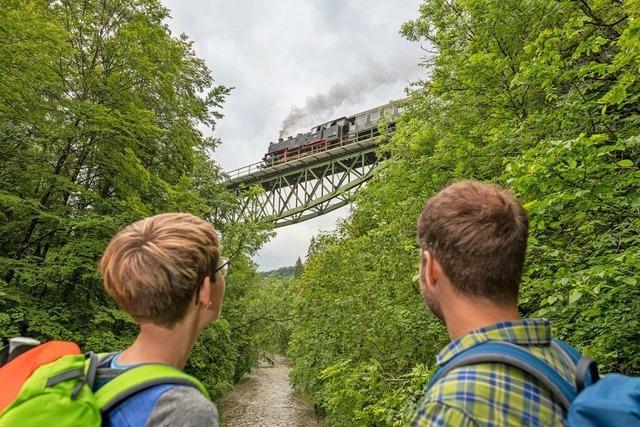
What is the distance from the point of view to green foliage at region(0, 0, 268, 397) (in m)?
6.00

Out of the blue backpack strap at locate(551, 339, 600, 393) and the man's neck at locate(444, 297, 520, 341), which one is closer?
the blue backpack strap at locate(551, 339, 600, 393)

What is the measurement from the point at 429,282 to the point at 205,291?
26.1 inches

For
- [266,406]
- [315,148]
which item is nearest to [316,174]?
[315,148]

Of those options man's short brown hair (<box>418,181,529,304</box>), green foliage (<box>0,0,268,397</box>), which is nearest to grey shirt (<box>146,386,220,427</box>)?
man's short brown hair (<box>418,181,529,304</box>)

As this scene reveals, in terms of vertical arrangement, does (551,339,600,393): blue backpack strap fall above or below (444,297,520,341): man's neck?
below

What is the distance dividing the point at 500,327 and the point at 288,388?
28.4 meters

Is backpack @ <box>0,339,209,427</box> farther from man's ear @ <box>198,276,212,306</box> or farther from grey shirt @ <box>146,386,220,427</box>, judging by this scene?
man's ear @ <box>198,276,212,306</box>

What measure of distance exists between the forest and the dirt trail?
9.40 metres

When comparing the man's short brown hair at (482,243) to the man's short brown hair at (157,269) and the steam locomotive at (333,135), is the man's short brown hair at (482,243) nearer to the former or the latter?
the man's short brown hair at (157,269)

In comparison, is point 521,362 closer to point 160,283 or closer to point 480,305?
point 480,305

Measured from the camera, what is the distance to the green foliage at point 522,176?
122 inches

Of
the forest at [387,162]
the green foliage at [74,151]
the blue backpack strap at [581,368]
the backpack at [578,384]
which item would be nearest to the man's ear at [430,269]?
the backpack at [578,384]

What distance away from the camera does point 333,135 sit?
21.7 m

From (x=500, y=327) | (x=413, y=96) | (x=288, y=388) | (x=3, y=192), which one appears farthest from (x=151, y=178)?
(x=288, y=388)
